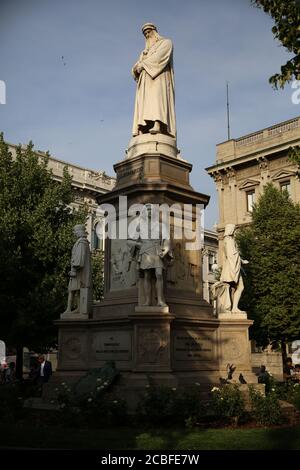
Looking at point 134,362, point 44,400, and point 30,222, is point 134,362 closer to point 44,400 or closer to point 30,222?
point 44,400

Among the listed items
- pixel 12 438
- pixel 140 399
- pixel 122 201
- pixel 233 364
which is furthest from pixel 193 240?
pixel 12 438

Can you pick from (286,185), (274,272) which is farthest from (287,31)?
(286,185)

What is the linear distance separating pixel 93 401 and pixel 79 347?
327cm

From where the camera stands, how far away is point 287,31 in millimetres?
12703

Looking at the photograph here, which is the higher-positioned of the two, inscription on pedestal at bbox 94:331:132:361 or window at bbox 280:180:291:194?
window at bbox 280:180:291:194

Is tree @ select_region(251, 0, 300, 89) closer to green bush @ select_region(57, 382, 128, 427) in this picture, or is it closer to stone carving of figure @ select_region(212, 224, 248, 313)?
stone carving of figure @ select_region(212, 224, 248, 313)

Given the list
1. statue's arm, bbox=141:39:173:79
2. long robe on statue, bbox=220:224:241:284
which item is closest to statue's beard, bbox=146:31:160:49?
statue's arm, bbox=141:39:173:79

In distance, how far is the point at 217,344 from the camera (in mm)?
13602

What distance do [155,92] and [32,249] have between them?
10600 mm

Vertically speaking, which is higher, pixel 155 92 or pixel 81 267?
pixel 155 92

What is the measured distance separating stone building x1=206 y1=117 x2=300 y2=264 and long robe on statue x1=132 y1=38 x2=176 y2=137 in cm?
2509

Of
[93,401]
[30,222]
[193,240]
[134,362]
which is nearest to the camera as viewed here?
[93,401]

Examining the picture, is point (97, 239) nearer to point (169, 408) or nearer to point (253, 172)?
point (253, 172)

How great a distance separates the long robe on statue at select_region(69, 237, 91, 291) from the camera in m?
14.2
